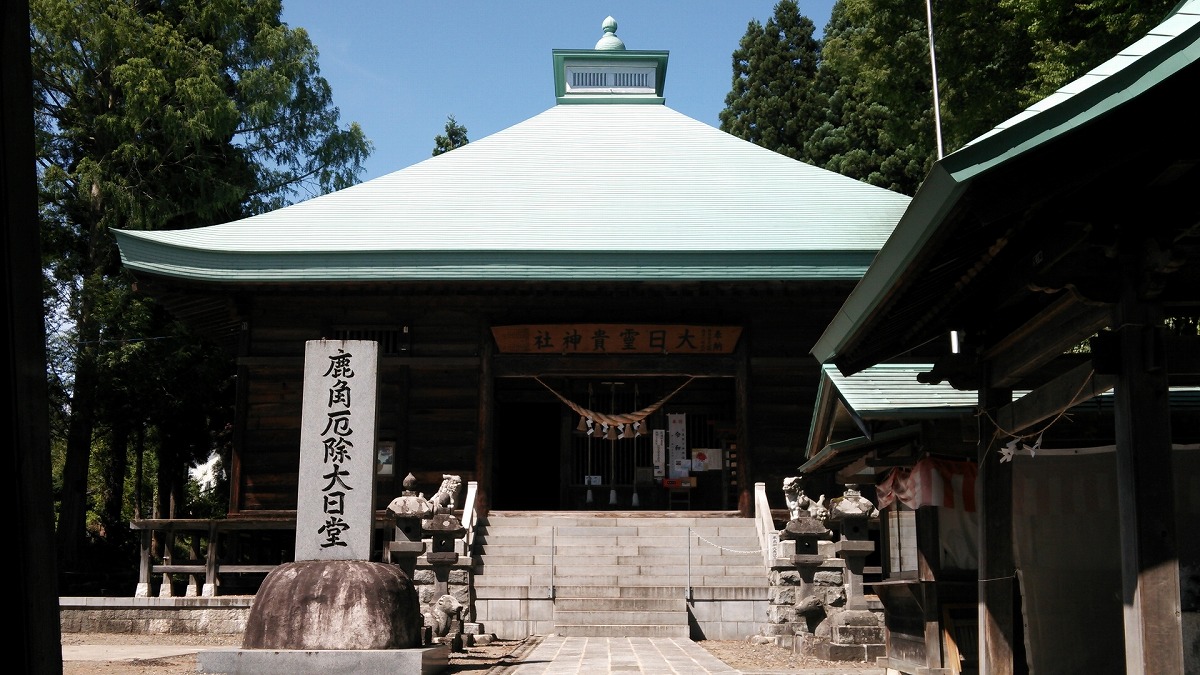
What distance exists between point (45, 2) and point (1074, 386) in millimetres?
24924

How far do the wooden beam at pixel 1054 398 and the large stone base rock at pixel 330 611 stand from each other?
249 inches

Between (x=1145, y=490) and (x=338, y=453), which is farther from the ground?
(x=338, y=453)

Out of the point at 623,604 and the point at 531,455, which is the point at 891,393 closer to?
the point at 623,604

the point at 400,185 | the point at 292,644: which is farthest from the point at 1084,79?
the point at 400,185

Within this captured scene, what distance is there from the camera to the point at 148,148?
1045 inches

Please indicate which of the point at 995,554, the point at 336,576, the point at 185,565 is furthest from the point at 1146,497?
the point at 185,565

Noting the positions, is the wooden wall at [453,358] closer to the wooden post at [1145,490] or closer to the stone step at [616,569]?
the stone step at [616,569]

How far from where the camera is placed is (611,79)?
30641 millimetres

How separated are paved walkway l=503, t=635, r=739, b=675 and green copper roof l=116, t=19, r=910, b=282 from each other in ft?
23.9

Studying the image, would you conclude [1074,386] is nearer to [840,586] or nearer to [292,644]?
[292,644]

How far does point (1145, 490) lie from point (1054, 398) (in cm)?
146

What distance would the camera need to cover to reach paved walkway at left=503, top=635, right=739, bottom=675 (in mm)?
12008

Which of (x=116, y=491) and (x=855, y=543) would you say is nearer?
(x=855, y=543)

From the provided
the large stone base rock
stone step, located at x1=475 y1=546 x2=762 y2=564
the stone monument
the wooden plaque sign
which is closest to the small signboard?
the stone monument
